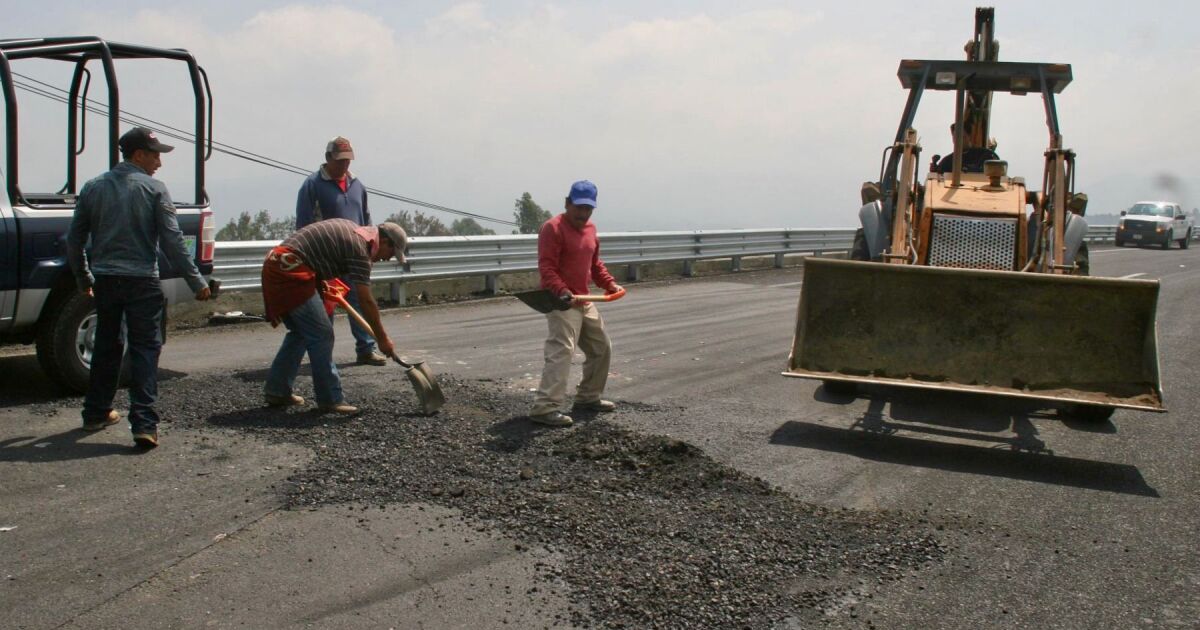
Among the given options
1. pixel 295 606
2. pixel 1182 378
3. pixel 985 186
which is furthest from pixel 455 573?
pixel 1182 378

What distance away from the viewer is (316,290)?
693cm

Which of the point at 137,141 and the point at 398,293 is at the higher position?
the point at 137,141

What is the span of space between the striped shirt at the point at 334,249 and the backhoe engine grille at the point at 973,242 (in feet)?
14.8

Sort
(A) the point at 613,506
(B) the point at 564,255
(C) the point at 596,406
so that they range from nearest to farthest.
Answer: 1. (A) the point at 613,506
2. (B) the point at 564,255
3. (C) the point at 596,406

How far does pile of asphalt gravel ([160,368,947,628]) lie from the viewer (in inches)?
163

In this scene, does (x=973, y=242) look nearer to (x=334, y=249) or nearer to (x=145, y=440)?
(x=334, y=249)

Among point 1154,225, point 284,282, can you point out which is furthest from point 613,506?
point 1154,225

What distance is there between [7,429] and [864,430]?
5.39 m

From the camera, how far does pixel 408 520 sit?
4887mm

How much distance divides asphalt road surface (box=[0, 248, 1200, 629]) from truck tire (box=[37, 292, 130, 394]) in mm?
192

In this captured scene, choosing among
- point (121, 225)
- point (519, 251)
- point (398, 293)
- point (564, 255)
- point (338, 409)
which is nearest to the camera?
point (121, 225)

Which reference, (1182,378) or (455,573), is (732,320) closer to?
(1182,378)

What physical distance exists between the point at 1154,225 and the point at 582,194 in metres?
31.7

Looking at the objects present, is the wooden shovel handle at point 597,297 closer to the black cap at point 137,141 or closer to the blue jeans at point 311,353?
the blue jeans at point 311,353
